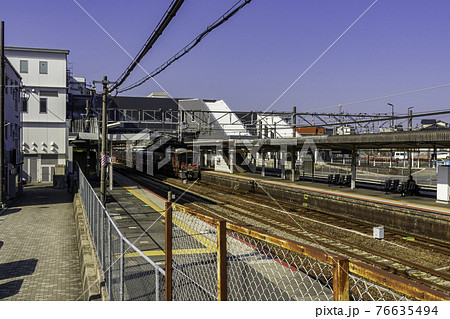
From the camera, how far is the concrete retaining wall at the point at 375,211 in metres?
15.7

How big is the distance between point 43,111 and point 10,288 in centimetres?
3055

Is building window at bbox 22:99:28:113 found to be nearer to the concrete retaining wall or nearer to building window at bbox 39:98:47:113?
building window at bbox 39:98:47:113

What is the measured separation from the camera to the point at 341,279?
195 centimetres

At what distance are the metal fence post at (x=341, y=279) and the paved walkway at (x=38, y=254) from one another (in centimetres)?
769

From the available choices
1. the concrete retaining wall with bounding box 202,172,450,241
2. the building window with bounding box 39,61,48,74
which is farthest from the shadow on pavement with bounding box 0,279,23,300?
the building window with bounding box 39,61,48,74

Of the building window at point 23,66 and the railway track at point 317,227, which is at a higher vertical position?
the building window at point 23,66

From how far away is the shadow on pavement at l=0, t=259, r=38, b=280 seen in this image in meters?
9.76

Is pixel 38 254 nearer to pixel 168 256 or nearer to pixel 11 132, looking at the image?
pixel 168 256

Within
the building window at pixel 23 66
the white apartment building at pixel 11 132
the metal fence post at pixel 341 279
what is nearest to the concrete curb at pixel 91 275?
the metal fence post at pixel 341 279

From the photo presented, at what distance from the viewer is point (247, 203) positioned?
24281 millimetres

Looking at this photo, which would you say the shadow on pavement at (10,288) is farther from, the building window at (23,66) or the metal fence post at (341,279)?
the building window at (23,66)

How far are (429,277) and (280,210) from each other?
453 inches

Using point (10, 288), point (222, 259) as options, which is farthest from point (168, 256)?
point (10, 288)
